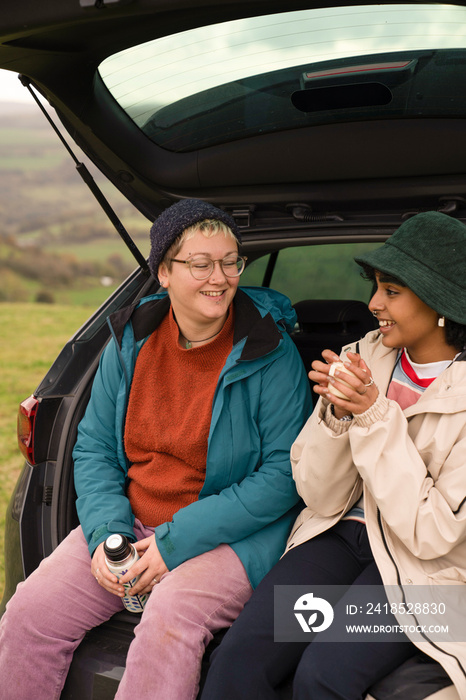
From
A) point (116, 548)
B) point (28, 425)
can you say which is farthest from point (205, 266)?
point (116, 548)

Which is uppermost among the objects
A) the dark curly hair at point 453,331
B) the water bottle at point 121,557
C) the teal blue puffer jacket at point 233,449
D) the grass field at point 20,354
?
the dark curly hair at point 453,331

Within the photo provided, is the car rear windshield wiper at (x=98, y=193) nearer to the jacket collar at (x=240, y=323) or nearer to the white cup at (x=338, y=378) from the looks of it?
the jacket collar at (x=240, y=323)

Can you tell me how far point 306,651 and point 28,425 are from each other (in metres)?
1.12

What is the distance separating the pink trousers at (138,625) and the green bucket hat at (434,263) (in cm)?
91

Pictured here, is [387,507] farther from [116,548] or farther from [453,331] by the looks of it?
[116,548]

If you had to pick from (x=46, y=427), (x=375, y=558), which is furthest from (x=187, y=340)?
(x=375, y=558)

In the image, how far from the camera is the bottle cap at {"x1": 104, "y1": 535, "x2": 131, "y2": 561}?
6.20 ft

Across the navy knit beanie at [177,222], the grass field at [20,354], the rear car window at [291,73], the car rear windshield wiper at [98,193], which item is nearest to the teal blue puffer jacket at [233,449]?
the navy knit beanie at [177,222]

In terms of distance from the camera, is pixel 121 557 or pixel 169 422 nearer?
pixel 121 557

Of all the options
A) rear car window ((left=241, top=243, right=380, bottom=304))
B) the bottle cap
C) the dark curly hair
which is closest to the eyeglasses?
the dark curly hair

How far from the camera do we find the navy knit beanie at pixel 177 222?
6.97ft

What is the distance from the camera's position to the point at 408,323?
1.80m

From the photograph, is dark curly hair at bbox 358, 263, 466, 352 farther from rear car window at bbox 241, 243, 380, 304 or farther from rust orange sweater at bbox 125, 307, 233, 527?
rear car window at bbox 241, 243, 380, 304

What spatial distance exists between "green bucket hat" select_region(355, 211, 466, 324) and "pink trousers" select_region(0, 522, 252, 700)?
908 mm
